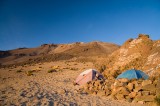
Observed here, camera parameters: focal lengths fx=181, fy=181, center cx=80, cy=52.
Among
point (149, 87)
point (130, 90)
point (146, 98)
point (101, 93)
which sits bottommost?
point (146, 98)

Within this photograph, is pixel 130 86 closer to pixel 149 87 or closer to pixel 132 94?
pixel 132 94

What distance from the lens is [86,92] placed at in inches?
483

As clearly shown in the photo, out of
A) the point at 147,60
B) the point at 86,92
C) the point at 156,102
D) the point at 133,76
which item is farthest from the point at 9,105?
the point at 147,60

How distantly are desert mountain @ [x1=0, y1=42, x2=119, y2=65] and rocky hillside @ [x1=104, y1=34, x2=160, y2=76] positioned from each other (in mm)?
34120

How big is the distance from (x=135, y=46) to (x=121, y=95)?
32.0 feet

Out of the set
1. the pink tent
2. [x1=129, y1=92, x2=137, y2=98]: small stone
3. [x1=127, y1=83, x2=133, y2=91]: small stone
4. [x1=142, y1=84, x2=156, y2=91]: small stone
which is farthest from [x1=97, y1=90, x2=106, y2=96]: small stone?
the pink tent

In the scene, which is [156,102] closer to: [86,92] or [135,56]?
[86,92]

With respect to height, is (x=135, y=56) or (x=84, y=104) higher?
(x=135, y=56)

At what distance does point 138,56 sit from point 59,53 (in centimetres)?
5221

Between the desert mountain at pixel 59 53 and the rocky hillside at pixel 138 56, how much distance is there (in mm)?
34120

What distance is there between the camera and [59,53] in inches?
2680

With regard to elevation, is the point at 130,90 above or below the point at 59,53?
below

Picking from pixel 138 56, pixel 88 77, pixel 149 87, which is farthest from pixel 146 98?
pixel 138 56

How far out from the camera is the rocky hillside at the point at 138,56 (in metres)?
15.4
